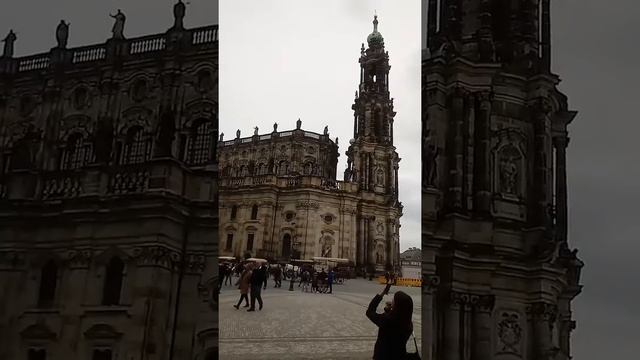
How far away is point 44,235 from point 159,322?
2.81 m

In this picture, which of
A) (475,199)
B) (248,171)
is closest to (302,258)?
(248,171)

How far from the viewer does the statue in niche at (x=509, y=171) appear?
1650 centimetres

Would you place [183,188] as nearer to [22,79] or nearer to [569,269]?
[22,79]

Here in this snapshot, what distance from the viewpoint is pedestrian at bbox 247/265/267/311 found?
498 centimetres

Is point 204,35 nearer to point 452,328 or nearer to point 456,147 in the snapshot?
point 456,147

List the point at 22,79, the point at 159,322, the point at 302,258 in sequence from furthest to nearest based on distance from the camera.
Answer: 1. the point at 22,79
2. the point at 159,322
3. the point at 302,258

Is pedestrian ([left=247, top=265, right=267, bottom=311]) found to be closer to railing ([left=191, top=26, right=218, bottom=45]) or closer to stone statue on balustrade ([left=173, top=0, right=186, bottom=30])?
railing ([left=191, top=26, right=218, bottom=45])

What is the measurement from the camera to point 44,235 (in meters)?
11.1

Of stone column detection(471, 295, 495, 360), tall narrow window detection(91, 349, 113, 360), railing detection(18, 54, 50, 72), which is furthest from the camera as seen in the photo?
stone column detection(471, 295, 495, 360)

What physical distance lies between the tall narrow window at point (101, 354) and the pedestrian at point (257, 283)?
5650 mm

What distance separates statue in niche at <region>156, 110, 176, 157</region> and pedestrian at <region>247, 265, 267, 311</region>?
576cm

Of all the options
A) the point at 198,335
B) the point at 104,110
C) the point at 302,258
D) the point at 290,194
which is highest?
the point at 104,110

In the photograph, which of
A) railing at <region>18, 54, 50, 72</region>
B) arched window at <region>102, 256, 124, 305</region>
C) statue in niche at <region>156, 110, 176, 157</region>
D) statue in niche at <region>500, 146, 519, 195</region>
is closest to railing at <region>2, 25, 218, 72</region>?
railing at <region>18, 54, 50, 72</region>

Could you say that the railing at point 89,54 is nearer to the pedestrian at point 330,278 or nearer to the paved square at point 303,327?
the pedestrian at point 330,278
